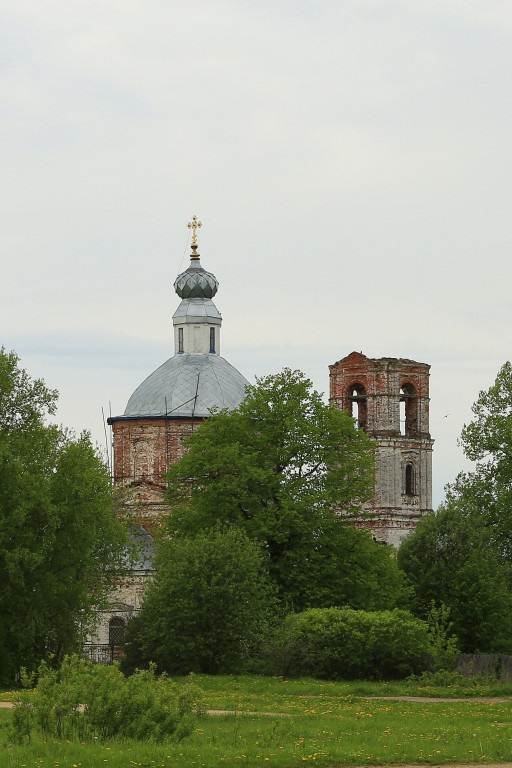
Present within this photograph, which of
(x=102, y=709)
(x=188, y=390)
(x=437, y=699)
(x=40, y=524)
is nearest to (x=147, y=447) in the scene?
(x=188, y=390)

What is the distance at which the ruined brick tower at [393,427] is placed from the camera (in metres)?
78.1

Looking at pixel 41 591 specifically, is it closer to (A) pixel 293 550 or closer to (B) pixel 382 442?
(A) pixel 293 550

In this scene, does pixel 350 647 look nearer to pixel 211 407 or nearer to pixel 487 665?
pixel 487 665

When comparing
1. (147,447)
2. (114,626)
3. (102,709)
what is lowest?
(114,626)


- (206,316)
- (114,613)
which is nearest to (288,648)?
(114,613)

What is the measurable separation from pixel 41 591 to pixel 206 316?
3737 cm

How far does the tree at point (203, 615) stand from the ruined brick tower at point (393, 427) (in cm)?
3771

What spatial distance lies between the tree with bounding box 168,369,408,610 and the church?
17.0m

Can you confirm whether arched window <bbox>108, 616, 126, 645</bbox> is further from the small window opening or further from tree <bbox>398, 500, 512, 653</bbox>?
the small window opening

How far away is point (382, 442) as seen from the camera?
77.9 m

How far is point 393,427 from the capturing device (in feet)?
258

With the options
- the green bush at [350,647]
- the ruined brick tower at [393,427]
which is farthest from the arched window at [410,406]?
the green bush at [350,647]

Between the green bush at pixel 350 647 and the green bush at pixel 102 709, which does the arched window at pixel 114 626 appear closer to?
the green bush at pixel 350 647

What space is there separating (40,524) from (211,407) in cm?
2901
